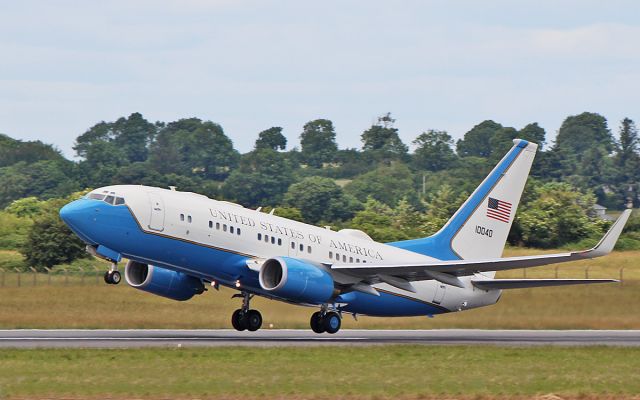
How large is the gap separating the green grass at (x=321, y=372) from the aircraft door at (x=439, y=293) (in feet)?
29.5

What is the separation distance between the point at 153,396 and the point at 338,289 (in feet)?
57.7

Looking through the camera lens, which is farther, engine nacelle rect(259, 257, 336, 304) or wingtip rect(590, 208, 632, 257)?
engine nacelle rect(259, 257, 336, 304)

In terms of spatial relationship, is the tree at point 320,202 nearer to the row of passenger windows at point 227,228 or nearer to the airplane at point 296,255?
the airplane at point 296,255

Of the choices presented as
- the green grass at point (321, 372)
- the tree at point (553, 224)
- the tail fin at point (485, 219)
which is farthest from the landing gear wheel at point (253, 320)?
the tree at point (553, 224)

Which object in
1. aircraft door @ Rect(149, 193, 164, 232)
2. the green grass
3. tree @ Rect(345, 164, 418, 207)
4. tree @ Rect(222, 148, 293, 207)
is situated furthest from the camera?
tree @ Rect(345, 164, 418, 207)

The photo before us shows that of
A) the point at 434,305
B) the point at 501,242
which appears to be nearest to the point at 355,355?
the point at 434,305

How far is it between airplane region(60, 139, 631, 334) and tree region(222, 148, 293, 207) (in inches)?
4296

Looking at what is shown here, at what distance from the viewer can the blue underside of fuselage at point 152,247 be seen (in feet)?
124

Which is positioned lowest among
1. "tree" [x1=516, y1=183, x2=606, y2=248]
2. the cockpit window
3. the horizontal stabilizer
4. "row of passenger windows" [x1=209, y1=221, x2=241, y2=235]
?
the horizontal stabilizer

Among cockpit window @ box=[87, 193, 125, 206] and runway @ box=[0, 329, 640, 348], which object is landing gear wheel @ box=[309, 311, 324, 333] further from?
cockpit window @ box=[87, 193, 125, 206]

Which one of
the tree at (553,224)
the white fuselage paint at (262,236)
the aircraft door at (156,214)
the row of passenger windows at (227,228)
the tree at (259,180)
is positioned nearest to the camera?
the aircraft door at (156,214)

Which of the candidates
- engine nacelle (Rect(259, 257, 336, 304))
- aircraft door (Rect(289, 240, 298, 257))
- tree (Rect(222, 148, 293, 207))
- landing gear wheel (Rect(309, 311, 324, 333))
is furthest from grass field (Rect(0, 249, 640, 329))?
tree (Rect(222, 148, 293, 207))

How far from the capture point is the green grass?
25.6 metres

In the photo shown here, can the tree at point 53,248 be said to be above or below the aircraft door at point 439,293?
above
